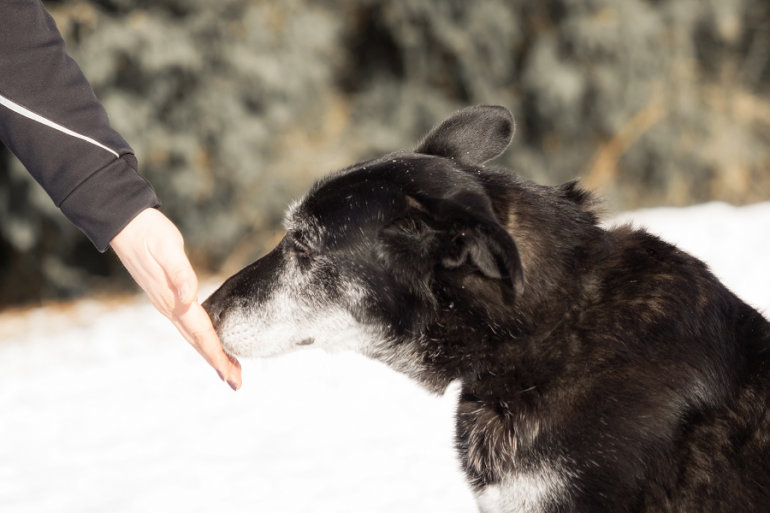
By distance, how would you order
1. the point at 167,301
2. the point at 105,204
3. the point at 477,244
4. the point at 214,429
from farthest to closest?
the point at 214,429
the point at 167,301
the point at 105,204
the point at 477,244

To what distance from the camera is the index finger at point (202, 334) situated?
2.21 meters

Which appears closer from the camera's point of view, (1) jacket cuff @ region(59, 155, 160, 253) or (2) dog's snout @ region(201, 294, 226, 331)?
(1) jacket cuff @ region(59, 155, 160, 253)

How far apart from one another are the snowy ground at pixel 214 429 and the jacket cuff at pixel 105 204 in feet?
4.89

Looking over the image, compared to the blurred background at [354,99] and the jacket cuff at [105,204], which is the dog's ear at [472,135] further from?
the blurred background at [354,99]

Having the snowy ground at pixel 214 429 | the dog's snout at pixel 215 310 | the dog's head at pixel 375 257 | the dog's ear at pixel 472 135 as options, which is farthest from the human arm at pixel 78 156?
the snowy ground at pixel 214 429

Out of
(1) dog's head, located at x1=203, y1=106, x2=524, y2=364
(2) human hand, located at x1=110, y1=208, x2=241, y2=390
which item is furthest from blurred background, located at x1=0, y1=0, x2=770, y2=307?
(2) human hand, located at x1=110, y1=208, x2=241, y2=390

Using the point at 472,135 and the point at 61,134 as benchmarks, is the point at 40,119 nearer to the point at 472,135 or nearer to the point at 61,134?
the point at 61,134

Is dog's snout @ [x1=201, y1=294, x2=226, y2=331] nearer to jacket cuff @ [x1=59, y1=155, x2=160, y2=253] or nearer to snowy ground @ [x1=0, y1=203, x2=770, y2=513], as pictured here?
jacket cuff @ [x1=59, y1=155, x2=160, y2=253]

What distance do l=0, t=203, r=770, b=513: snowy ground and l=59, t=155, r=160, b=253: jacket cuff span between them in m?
1.49

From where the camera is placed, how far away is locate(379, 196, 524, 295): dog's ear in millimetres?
1728

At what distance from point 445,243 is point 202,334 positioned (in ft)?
2.99

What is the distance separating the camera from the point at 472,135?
264 centimetres

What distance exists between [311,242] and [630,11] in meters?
6.36

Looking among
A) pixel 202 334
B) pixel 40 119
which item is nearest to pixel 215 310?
pixel 202 334
